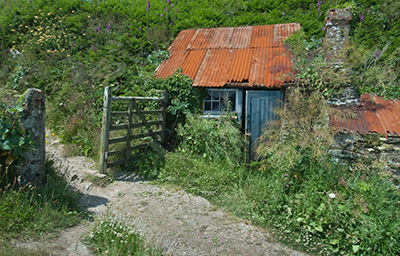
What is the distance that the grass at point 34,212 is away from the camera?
11.1 feet

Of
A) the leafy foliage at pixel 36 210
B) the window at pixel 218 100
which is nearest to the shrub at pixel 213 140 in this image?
the window at pixel 218 100

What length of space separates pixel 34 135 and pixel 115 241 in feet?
7.14

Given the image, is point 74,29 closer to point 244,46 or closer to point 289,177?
point 244,46

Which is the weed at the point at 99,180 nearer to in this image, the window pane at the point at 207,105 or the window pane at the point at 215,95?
the window pane at the point at 207,105

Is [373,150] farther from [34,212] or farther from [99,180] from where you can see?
[34,212]

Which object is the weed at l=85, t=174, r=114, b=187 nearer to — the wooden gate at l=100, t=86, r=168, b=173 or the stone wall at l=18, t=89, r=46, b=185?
the wooden gate at l=100, t=86, r=168, b=173

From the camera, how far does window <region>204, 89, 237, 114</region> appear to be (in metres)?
8.46

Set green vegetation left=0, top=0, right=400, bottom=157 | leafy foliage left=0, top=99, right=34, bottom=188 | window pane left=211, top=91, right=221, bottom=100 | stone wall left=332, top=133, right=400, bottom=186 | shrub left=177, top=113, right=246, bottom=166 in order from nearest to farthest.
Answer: leafy foliage left=0, top=99, right=34, bottom=188 → stone wall left=332, top=133, right=400, bottom=186 → shrub left=177, top=113, right=246, bottom=166 → green vegetation left=0, top=0, right=400, bottom=157 → window pane left=211, top=91, right=221, bottom=100

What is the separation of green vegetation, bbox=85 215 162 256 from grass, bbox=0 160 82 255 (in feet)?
1.81

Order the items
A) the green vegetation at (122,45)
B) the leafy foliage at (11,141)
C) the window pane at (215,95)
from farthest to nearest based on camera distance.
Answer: the window pane at (215,95) → the green vegetation at (122,45) → the leafy foliage at (11,141)

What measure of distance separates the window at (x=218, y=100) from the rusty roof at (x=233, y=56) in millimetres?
562

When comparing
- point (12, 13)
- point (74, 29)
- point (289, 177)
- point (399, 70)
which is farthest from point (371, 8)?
point (12, 13)

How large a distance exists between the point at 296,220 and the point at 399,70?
21.9 feet

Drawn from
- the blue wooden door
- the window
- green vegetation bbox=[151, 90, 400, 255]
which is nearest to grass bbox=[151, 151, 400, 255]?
green vegetation bbox=[151, 90, 400, 255]
